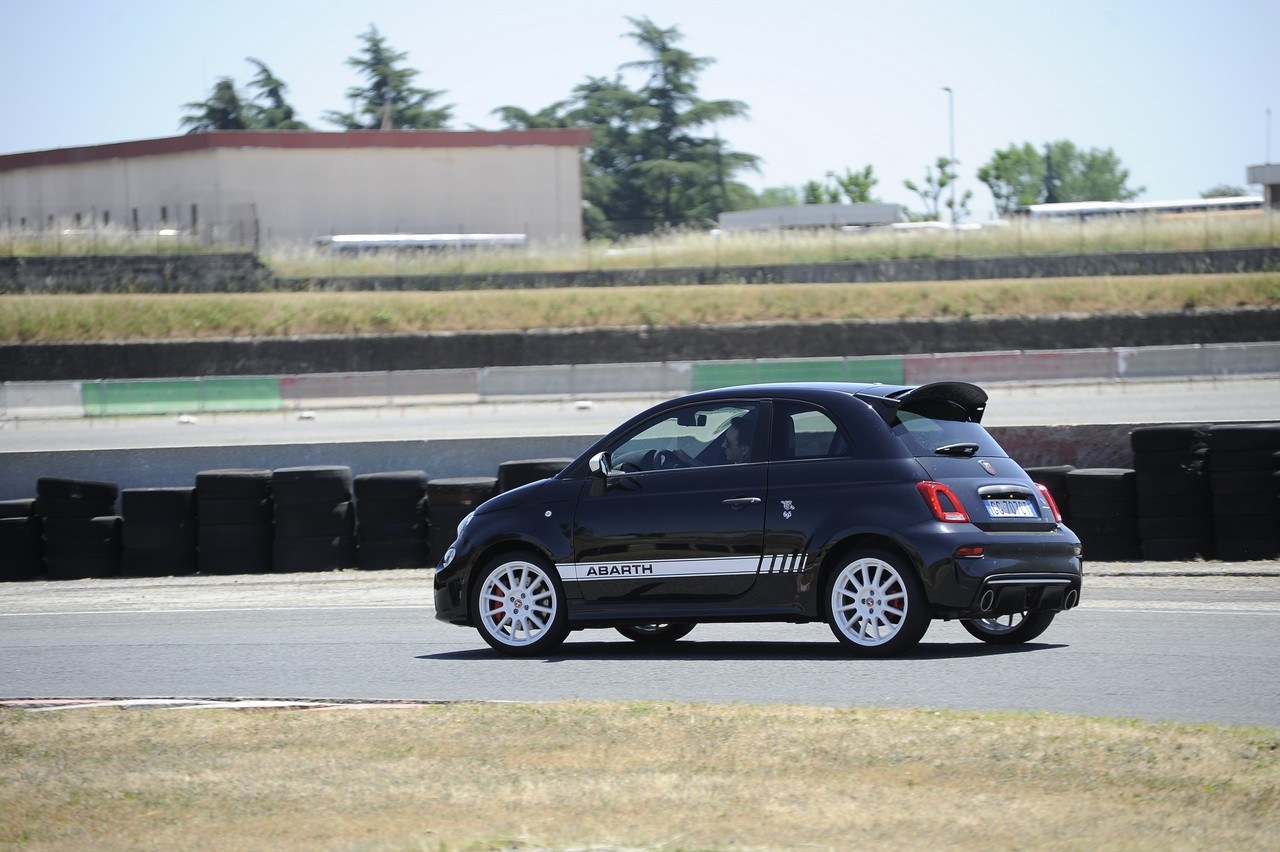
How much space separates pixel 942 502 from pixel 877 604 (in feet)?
2.34

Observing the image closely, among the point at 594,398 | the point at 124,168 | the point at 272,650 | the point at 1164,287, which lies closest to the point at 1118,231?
the point at 1164,287

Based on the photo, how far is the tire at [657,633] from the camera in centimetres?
1026

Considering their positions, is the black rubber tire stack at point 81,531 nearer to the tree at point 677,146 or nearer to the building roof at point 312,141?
the building roof at point 312,141

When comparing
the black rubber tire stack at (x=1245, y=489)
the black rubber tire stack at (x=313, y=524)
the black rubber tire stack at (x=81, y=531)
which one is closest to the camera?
the black rubber tire stack at (x=1245, y=489)

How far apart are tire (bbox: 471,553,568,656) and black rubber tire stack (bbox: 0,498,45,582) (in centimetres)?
838

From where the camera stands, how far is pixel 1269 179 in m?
76.2

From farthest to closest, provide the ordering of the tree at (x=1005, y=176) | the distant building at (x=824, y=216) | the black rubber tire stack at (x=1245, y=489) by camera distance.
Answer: the tree at (x=1005, y=176)
the distant building at (x=824, y=216)
the black rubber tire stack at (x=1245, y=489)

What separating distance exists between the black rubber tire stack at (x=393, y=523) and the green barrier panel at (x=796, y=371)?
71.6ft

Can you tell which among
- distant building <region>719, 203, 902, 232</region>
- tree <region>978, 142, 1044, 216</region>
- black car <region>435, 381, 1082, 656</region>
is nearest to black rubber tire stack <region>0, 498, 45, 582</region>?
black car <region>435, 381, 1082, 656</region>

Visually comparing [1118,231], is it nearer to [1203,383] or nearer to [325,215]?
[1203,383]

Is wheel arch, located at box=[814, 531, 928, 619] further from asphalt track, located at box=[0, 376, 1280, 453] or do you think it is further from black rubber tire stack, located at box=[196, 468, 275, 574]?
asphalt track, located at box=[0, 376, 1280, 453]

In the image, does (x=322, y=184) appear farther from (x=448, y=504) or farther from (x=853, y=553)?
(x=853, y=553)

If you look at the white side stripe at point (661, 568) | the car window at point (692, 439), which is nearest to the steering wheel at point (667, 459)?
the car window at point (692, 439)

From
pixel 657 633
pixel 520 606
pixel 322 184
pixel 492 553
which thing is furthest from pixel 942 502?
pixel 322 184
